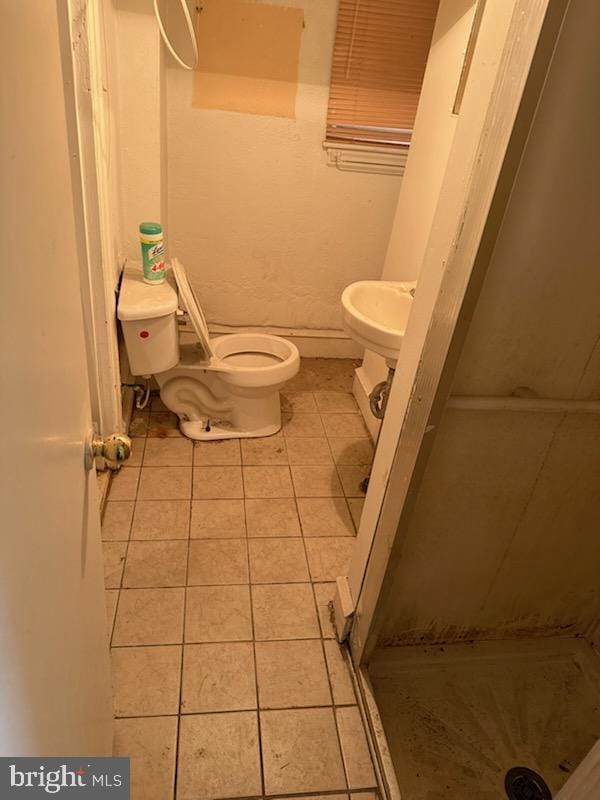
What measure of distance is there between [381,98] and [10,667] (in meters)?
2.74

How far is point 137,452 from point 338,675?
50.4 inches

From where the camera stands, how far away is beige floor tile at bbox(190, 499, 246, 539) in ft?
6.38

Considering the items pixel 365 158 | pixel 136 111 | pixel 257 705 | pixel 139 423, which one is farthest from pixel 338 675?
pixel 365 158

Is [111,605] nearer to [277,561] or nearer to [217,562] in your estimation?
[217,562]

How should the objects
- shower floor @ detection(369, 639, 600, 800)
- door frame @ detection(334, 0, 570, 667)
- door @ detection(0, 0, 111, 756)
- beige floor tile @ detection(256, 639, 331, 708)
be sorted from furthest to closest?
beige floor tile @ detection(256, 639, 331, 708) → shower floor @ detection(369, 639, 600, 800) → door frame @ detection(334, 0, 570, 667) → door @ detection(0, 0, 111, 756)

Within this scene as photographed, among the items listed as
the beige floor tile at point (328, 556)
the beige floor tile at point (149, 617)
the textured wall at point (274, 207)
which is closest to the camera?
the beige floor tile at point (149, 617)

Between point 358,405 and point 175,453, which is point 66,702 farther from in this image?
point 358,405

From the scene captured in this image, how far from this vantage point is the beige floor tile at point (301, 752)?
4.22 ft

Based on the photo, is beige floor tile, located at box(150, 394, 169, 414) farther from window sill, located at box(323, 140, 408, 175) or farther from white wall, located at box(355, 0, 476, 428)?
window sill, located at box(323, 140, 408, 175)

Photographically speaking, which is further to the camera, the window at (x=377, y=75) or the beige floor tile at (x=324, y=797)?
the window at (x=377, y=75)

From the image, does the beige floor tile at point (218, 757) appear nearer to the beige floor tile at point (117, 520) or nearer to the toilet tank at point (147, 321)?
the beige floor tile at point (117, 520)

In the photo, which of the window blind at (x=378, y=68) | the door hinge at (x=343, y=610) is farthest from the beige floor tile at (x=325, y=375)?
the door hinge at (x=343, y=610)

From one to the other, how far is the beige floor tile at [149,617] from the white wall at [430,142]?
4.62 ft

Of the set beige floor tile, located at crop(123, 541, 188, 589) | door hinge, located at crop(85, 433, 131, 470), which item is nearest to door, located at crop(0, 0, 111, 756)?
door hinge, located at crop(85, 433, 131, 470)
